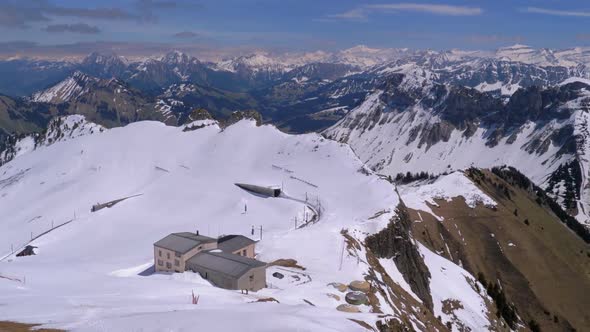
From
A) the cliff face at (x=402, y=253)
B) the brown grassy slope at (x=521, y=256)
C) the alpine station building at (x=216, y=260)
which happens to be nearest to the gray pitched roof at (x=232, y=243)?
the alpine station building at (x=216, y=260)

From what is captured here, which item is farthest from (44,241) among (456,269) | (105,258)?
(456,269)

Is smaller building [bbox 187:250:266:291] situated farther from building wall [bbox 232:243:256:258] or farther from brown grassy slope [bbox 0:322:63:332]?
brown grassy slope [bbox 0:322:63:332]

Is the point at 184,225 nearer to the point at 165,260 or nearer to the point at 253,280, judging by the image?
the point at 165,260

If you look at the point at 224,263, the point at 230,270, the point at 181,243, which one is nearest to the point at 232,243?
the point at 181,243

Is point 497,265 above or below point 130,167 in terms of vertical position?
below

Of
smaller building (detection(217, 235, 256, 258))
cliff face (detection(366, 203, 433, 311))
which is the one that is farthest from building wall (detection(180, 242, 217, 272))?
cliff face (detection(366, 203, 433, 311))

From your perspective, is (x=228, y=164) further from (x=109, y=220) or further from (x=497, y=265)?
(x=497, y=265)
